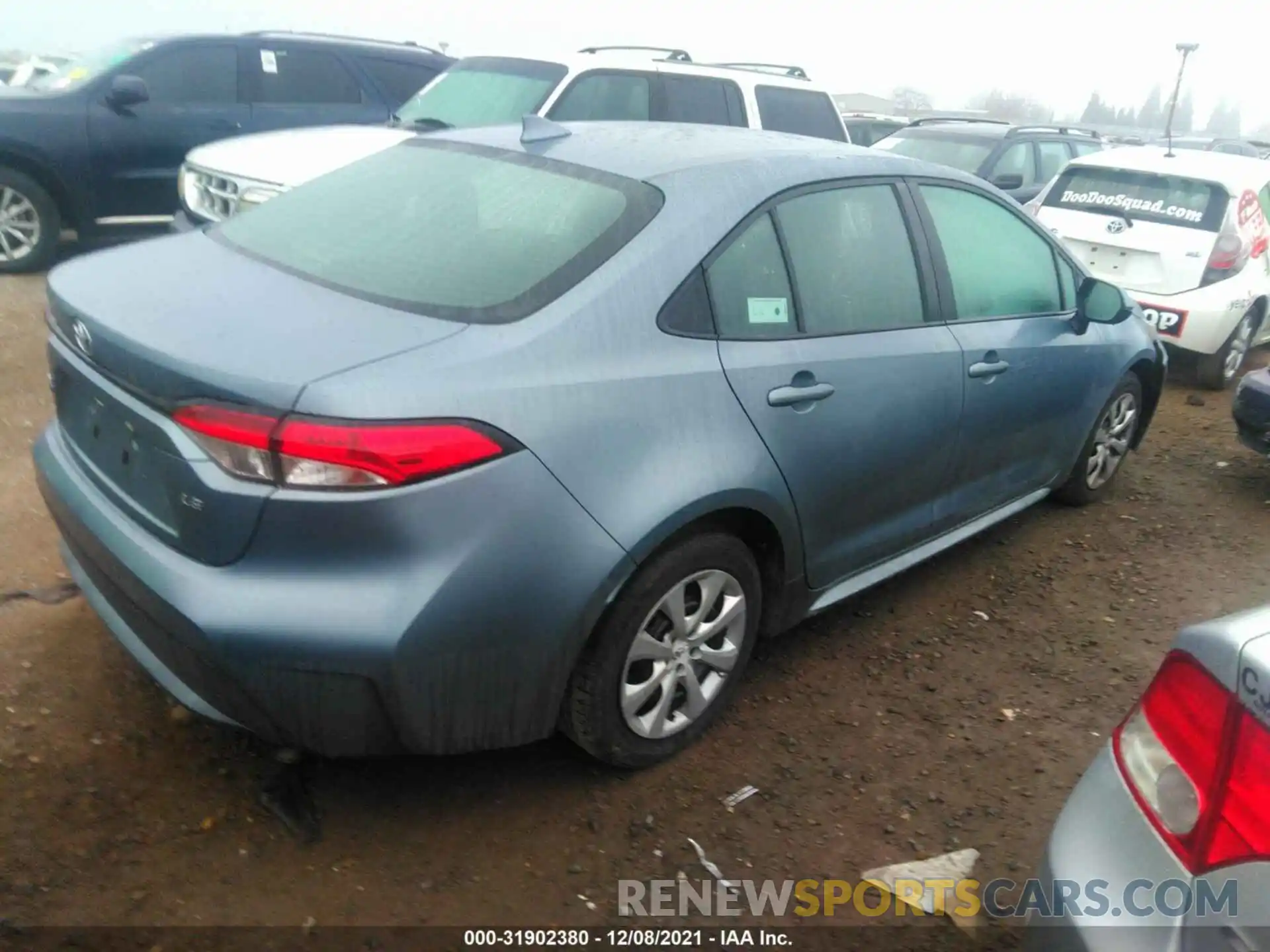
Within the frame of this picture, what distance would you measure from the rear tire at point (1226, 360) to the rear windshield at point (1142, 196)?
30.5 inches

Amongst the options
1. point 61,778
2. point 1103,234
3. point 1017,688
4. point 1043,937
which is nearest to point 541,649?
point 1043,937

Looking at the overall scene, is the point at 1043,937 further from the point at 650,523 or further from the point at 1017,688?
the point at 1017,688

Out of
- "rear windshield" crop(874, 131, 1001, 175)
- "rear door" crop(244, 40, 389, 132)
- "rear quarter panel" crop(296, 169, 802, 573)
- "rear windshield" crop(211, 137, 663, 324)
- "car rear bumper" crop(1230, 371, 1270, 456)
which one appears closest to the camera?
"rear quarter panel" crop(296, 169, 802, 573)

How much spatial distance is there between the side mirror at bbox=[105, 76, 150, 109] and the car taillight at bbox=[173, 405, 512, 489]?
20.8 ft

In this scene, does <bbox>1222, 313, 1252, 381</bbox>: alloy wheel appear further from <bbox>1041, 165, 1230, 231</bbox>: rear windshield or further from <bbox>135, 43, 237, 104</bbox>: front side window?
<bbox>135, 43, 237, 104</bbox>: front side window

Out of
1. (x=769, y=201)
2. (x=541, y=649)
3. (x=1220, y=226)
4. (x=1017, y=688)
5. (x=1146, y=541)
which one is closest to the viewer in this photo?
(x=541, y=649)

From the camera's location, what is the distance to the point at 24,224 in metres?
7.31

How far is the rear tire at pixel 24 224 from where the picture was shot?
7219 millimetres

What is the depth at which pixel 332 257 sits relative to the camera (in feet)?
9.04

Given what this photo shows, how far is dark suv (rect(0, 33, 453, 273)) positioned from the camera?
7277mm

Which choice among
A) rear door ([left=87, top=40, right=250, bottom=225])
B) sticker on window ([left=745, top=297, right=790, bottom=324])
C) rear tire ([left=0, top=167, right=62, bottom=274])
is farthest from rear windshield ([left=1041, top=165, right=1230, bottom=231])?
rear tire ([left=0, top=167, right=62, bottom=274])

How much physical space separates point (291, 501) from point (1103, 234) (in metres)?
6.72

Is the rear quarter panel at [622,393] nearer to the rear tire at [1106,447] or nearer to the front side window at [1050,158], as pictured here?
the rear tire at [1106,447]

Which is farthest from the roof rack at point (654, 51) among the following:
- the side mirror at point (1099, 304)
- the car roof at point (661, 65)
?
the side mirror at point (1099, 304)
